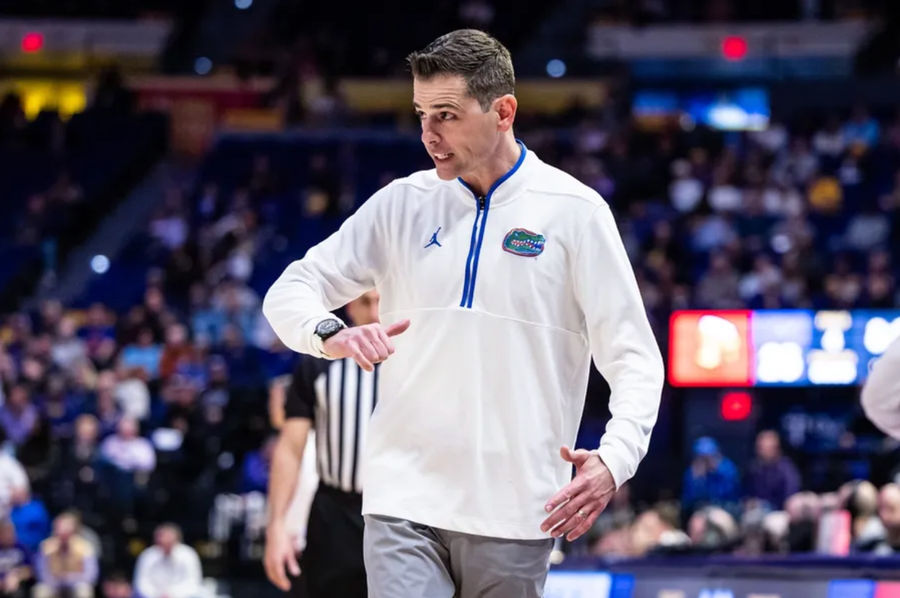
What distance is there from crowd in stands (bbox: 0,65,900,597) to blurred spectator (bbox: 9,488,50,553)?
20mm

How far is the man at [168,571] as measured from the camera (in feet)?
42.7

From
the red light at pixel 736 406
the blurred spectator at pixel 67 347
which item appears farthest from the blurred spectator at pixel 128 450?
the red light at pixel 736 406

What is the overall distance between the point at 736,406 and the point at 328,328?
13.1 meters

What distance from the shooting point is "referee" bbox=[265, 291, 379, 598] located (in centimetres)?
586

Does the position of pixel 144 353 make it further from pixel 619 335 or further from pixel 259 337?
pixel 619 335

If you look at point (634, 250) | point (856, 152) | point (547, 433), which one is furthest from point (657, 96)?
point (547, 433)

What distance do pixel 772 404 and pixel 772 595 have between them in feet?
29.9

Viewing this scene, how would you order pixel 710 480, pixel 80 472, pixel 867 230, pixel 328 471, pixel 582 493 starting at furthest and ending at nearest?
1. pixel 867 230
2. pixel 710 480
3. pixel 80 472
4. pixel 328 471
5. pixel 582 493

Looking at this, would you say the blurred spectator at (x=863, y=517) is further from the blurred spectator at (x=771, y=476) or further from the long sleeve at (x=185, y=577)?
the long sleeve at (x=185, y=577)

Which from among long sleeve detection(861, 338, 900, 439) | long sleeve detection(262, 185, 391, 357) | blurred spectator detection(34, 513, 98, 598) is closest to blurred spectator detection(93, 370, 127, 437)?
blurred spectator detection(34, 513, 98, 598)

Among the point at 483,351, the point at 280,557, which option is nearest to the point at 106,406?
the point at 280,557

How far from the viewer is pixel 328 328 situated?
4098mm

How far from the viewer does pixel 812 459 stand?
1631 cm

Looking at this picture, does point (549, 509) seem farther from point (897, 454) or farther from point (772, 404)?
point (772, 404)
